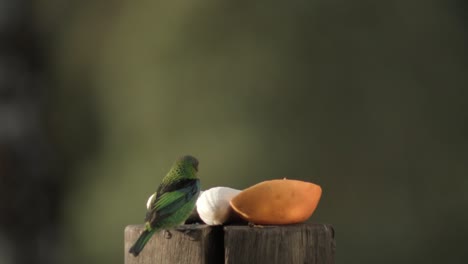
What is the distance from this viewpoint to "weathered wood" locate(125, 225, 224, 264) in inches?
40.1

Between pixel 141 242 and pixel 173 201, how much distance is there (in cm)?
9

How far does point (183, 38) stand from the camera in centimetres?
299

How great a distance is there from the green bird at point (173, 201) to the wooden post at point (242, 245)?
3 cm

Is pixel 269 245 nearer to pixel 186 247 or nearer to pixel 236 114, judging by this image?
pixel 186 247

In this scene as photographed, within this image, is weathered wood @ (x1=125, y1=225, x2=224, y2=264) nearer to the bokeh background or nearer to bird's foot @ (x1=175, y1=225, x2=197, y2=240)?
bird's foot @ (x1=175, y1=225, x2=197, y2=240)

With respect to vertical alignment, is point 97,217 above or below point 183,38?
below

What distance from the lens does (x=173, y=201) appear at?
106cm

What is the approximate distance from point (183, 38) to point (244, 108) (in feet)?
1.48

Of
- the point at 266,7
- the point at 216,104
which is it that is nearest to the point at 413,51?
the point at 266,7

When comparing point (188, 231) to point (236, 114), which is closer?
point (188, 231)

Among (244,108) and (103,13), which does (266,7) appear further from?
(103,13)

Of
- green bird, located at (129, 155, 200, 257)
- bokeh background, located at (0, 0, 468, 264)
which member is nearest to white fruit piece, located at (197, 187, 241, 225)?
green bird, located at (129, 155, 200, 257)

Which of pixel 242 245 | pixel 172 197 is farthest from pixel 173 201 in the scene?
pixel 242 245

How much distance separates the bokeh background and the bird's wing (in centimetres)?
162
